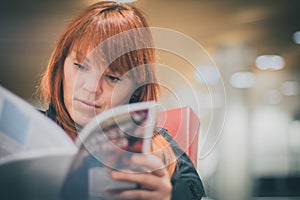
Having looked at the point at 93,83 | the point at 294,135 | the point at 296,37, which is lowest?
the point at 294,135

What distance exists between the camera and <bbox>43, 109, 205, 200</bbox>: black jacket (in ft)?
6.71

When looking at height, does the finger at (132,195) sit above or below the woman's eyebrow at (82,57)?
below

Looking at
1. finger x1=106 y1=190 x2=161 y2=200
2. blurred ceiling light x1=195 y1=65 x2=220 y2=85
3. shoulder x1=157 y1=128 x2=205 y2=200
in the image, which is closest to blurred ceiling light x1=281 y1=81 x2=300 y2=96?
blurred ceiling light x1=195 y1=65 x2=220 y2=85

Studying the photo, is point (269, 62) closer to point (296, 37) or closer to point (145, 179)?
point (296, 37)

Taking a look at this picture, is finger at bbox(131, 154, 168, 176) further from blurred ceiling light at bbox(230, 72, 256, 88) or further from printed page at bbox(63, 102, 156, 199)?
blurred ceiling light at bbox(230, 72, 256, 88)

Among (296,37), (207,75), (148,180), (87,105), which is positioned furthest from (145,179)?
(296,37)

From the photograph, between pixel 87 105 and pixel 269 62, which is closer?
pixel 87 105

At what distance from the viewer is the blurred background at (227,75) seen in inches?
81.7

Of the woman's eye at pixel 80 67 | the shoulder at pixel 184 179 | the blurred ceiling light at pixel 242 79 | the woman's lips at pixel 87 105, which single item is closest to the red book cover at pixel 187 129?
the shoulder at pixel 184 179

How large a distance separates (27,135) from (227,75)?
1.00 metres

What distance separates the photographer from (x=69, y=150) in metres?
1.97

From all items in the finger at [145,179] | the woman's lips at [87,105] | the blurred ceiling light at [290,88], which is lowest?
the finger at [145,179]

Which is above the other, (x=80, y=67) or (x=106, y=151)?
(x=80, y=67)

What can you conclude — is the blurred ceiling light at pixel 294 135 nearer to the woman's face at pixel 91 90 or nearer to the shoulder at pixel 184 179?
the shoulder at pixel 184 179
